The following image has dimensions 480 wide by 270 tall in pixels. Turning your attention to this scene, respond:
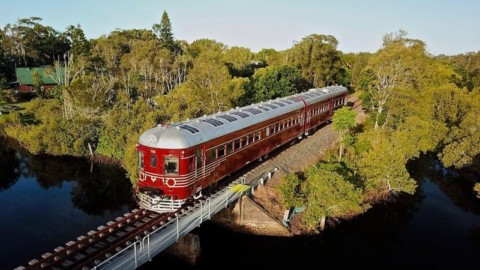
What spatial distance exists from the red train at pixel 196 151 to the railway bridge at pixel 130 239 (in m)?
0.85

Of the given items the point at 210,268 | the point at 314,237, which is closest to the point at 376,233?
the point at 314,237

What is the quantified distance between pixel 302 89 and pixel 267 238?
4810 cm

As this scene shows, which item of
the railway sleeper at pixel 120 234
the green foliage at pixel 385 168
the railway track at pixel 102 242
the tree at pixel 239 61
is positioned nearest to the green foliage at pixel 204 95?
the green foliage at pixel 385 168

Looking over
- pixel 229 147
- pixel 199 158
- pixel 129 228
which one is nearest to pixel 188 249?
pixel 129 228

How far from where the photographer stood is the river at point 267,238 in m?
22.1

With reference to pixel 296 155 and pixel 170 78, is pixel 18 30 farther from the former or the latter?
pixel 296 155

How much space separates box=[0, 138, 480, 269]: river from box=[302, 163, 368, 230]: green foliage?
1.64 m

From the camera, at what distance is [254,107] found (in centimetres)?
2919

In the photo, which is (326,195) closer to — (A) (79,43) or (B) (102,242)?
(B) (102,242)

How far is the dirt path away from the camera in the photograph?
24.6 metres

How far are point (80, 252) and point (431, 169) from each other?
38202 mm

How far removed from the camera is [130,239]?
1689 centimetres

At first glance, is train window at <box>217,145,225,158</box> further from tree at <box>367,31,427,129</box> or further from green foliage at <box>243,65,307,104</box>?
green foliage at <box>243,65,307,104</box>

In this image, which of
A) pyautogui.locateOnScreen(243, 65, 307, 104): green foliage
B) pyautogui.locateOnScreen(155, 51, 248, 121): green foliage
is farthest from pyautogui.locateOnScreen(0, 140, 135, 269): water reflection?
pyautogui.locateOnScreen(243, 65, 307, 104): green foliage
